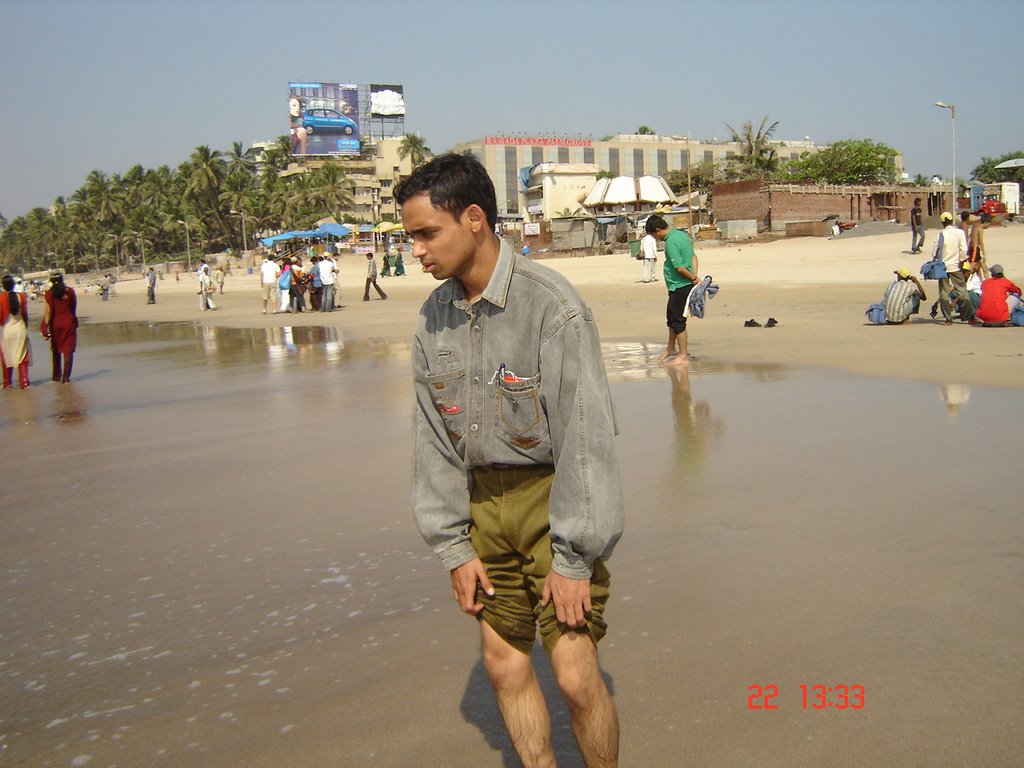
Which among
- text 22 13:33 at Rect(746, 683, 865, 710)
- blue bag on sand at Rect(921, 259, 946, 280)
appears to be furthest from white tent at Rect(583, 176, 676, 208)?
text 22 13:33 at Rect(746, 683, 865, 710)

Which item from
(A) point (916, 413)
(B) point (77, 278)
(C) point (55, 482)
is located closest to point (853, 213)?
(A) point (916, 413)

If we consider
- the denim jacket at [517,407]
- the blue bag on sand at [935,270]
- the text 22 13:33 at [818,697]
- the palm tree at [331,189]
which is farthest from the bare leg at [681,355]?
the palm tree at [331,189]

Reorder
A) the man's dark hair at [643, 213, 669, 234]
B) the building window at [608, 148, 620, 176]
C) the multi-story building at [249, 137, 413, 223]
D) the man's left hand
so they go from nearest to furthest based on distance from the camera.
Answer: the man's left hand
the man's dark hair at [643, 213, 669, 234]
the multi-story building at [249, 137, 413, 223]
the building window at [608, 148, 620, 176]

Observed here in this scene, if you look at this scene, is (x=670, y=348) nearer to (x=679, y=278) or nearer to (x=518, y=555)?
(x=679, y=278)

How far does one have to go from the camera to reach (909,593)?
385 centimetres

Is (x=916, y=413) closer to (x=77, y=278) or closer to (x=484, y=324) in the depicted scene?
(x=484, y=324)

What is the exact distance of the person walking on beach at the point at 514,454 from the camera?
2316 millimetres

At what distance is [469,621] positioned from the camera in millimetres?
3844

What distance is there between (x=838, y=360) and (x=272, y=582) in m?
7.93

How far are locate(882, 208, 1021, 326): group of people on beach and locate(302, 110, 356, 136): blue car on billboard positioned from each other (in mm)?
95393

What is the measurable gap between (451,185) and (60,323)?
12564 mm

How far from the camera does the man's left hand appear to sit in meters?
2.30

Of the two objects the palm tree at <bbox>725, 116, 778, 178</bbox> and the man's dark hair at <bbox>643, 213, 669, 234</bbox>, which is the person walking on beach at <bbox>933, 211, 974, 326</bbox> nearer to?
the man's dark hair at <bbox>643, 213, 669, 234</bbox>

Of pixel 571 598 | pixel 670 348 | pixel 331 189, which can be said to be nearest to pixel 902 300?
pixel 670 348
